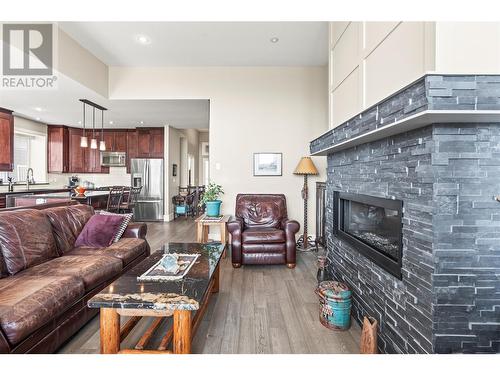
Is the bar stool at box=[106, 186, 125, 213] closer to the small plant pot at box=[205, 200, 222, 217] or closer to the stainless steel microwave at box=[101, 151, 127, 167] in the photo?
the stainless steel microwave at box=[101, 151, 127, 167]

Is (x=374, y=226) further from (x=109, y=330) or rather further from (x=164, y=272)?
(x=109, y=330)

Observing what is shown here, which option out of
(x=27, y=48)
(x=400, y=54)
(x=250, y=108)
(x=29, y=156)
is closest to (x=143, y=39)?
(x=27, y=48)

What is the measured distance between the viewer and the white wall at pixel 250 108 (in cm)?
462

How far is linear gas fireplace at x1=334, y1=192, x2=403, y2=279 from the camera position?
1.60 meters

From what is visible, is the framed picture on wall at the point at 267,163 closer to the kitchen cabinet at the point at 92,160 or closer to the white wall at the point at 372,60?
the white wall at the point at 372,60

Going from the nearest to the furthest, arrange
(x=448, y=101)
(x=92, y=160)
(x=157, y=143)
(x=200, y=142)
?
(x=448, y=101) → (x=157, y=143) → (x=92, y=160) → (x=200, y=142)

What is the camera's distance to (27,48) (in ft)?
10.4

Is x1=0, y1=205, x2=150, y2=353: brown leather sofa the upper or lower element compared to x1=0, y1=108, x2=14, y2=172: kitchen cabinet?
lower

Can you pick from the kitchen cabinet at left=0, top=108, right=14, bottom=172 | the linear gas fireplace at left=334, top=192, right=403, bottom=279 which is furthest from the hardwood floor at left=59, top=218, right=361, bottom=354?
the kitchen cabinet at left=0, top=108, right=14, bottom=172

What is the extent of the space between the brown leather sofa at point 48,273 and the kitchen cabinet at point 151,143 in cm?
417

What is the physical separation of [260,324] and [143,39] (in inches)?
155

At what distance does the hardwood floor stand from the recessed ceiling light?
344 cm

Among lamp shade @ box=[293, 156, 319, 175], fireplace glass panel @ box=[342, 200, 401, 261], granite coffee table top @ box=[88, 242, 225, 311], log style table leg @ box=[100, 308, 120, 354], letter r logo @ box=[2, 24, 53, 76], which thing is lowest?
log style table leg @ box=[100, 308, 120, 354]

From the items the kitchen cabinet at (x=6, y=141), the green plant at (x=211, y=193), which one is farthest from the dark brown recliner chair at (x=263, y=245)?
the kitchen cabinet at (x=6, y=141)
